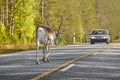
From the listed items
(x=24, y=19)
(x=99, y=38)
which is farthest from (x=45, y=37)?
(x=24, y=19)

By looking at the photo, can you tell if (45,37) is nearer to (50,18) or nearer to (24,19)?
(24,19)

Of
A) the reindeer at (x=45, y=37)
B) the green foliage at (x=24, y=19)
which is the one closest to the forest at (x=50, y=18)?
the green foliage at (x=24, y=19)

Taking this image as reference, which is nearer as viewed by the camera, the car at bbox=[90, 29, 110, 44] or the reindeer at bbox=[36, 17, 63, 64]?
the reindeer at bbox=[36, 17, 63, 64]

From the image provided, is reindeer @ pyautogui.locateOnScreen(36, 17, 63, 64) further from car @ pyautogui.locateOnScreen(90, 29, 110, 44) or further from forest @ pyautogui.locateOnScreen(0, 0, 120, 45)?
car @ pyautogui.locateOnScreen(90, 29, 110, 44)

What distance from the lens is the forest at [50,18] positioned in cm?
4365

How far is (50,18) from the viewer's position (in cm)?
6744

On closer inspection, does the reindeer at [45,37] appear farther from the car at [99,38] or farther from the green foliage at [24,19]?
the green foliage at [24,19]

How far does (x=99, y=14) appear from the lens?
125500 millimetres

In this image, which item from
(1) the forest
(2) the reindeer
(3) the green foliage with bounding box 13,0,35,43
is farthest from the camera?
(1) the forest

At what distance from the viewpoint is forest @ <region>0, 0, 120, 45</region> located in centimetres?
4365

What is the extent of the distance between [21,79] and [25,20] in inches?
1352

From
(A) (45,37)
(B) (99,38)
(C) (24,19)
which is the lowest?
(B) (99,38)

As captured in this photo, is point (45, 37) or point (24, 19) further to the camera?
point (24, 19)

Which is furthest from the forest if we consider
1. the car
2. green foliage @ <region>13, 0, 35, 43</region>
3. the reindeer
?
the reindeer
